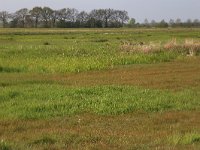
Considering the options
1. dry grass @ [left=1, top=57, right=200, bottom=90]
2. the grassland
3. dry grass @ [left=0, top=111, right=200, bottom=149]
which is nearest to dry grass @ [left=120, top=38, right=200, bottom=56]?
dry grass @ [left=1, top=57, right=200, bottom=90]

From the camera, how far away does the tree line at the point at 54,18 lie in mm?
128887

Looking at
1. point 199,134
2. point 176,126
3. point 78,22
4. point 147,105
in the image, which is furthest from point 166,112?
point 78,22

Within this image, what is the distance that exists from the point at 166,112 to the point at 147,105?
754 millimetres

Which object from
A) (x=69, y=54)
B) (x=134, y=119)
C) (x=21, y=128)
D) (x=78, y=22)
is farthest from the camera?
(x=78, y=22)

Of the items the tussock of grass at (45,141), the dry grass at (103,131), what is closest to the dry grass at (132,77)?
the dry grass at (103,131)

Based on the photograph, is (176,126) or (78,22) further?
(78,22)

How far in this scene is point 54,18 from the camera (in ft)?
431

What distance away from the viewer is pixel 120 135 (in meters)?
9.59

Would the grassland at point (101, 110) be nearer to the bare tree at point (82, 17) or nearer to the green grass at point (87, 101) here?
the green grass at point (87, 101)

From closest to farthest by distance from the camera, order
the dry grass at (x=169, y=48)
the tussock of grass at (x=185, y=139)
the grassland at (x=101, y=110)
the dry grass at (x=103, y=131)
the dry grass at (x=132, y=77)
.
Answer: the dry grass at (x=103, y=131)
the tussock of grass at (x=185, y=139)
the grassland at (x=101, y=110)
the dry grass at (x=132, y=77)
the dry grass at (x=169, y=48)

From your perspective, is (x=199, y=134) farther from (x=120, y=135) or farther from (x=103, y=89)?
(x=103, y=89)

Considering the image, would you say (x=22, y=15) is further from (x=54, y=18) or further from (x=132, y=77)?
(x=132, y=77)

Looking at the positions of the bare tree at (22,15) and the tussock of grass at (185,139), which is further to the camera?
the bare tree at (22,15)

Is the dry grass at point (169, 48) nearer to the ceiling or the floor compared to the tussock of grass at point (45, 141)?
nearer to the floor
